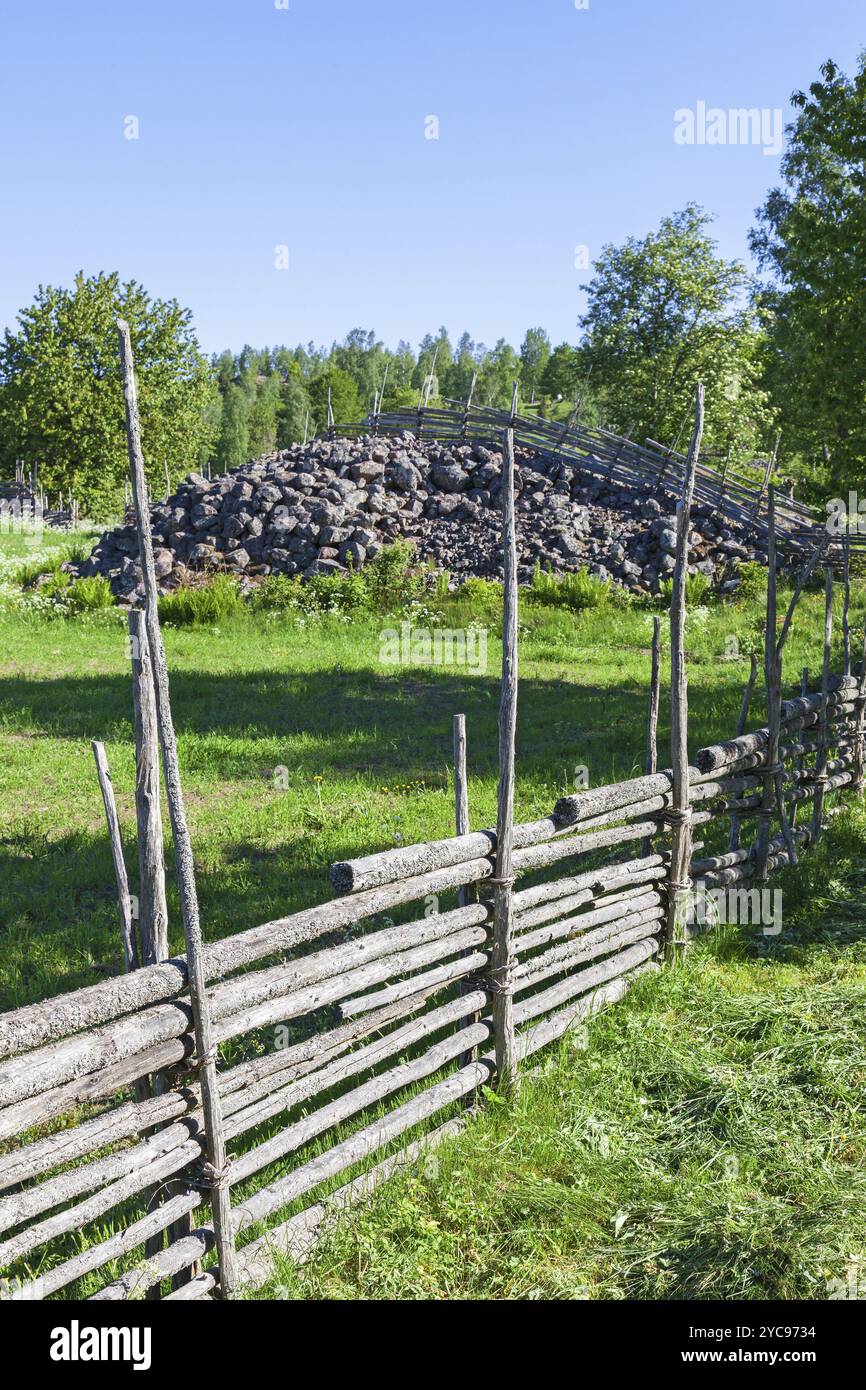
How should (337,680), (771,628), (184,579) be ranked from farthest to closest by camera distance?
1. (184,579)
2. (337,680)
3. (771,628)

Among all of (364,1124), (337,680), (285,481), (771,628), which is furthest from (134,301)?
(364,1124)

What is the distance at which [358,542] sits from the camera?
1895 centimetres

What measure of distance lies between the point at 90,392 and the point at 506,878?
99.2ft

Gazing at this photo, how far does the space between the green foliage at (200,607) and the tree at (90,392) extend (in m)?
15.2

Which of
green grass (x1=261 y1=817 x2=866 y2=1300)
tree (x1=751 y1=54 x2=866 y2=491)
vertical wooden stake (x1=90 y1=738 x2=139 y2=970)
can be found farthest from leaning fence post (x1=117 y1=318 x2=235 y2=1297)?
tree (x1=751 y1=54 x2=866 y2=491)

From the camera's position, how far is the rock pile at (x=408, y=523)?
18906 mm

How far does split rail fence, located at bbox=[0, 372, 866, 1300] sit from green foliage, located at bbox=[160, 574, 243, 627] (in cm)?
1139

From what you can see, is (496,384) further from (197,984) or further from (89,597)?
(197,984)

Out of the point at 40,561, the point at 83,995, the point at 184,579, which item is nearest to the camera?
the point at 83,995

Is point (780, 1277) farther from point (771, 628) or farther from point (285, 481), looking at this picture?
point (285, 481)

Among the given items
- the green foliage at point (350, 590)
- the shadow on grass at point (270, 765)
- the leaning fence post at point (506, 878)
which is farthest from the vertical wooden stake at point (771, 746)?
the green foliage at point (350, 590)

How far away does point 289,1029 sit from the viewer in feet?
17.6

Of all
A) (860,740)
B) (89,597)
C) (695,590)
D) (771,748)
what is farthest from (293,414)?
(771,748)
